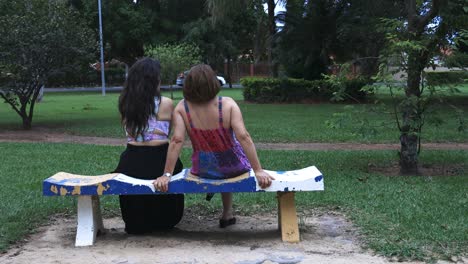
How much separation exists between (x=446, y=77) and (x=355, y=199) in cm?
271

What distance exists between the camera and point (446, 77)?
26.1 ft

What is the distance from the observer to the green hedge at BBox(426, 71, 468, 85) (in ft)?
25.8

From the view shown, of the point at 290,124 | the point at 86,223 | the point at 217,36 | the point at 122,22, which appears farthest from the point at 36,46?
the point at 217,36

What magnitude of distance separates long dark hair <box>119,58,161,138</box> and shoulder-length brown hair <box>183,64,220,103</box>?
0.31 meters

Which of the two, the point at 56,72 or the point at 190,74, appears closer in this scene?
the point at 190,74

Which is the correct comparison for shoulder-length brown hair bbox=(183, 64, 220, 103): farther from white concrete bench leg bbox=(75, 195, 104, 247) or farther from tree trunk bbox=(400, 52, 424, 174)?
tree trunk bbox=(400, 52, 424, 174)

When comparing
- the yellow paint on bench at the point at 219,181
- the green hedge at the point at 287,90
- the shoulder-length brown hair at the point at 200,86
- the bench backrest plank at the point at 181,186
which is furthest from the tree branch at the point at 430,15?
the green hedge at the point at 287,90

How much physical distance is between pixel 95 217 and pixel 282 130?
9.80 meters

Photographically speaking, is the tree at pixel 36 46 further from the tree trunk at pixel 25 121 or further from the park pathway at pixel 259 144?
the park pathway at pixel 259 144

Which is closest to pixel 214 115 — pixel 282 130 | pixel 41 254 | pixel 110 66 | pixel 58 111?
pixel 41 254

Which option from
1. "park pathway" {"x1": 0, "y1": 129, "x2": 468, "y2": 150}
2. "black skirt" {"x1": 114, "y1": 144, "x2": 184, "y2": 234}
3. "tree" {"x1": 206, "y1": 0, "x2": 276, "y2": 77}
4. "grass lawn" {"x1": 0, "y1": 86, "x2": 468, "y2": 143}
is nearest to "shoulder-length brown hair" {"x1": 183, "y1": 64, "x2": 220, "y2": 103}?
"black skirt" {"x1": 114, "y1": 144, "x2": 184, "y2": 234}

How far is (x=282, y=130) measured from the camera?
14391mm

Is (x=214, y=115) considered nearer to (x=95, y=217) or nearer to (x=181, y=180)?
(x=181, y=180)

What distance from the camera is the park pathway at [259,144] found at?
11.6 m
